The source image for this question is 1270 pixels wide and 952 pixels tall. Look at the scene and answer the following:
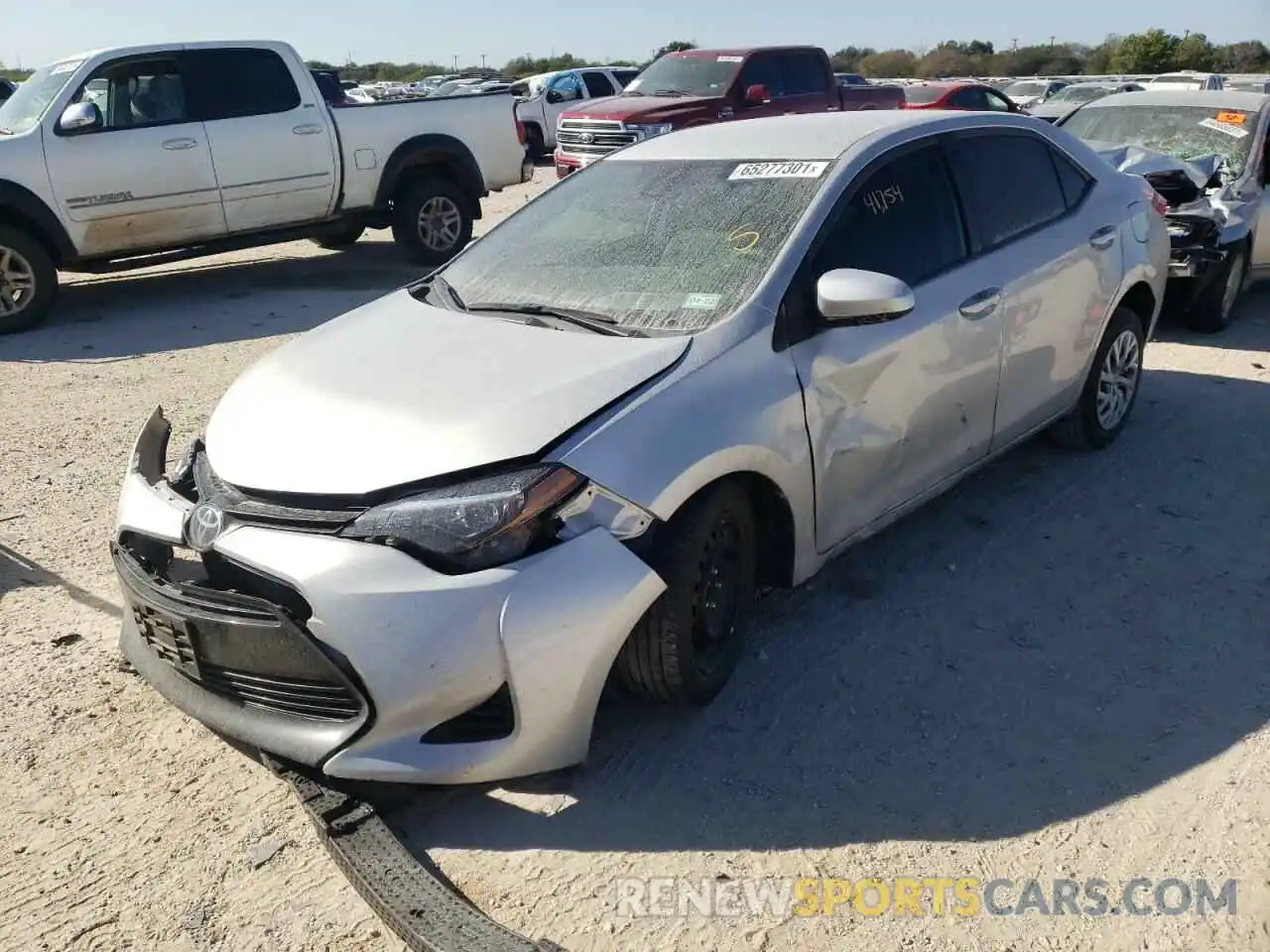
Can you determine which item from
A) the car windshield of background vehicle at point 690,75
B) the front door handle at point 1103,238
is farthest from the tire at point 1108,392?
the car windshield of background vehicle at point 690,75

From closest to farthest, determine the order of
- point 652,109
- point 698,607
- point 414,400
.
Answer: point 414,400, point 698,607, point 652,109

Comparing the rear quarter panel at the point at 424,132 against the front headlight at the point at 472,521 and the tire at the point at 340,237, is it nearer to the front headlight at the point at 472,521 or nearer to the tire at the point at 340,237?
the tire at the point at 340,237

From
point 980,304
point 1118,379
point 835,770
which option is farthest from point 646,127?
point 835,770

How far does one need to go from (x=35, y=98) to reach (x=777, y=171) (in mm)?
7820

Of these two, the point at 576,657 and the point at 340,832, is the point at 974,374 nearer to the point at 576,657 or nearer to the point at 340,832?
the point at 576,657

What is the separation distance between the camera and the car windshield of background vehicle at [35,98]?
9.01 m

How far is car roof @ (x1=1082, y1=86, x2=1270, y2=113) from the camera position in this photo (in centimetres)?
854

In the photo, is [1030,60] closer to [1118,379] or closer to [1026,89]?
[1026,89]

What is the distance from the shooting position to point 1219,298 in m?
7.67

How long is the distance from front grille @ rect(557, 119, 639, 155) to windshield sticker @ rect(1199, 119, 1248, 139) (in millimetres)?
7090

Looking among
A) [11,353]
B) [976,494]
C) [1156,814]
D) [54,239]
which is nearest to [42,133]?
[54,239]

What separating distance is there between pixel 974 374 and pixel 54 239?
756cm

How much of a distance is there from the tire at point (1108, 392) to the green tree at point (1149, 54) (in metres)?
50.8

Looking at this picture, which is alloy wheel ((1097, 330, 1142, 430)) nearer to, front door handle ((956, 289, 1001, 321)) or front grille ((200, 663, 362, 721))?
front door handle ((956, 289, 1001, 321))
